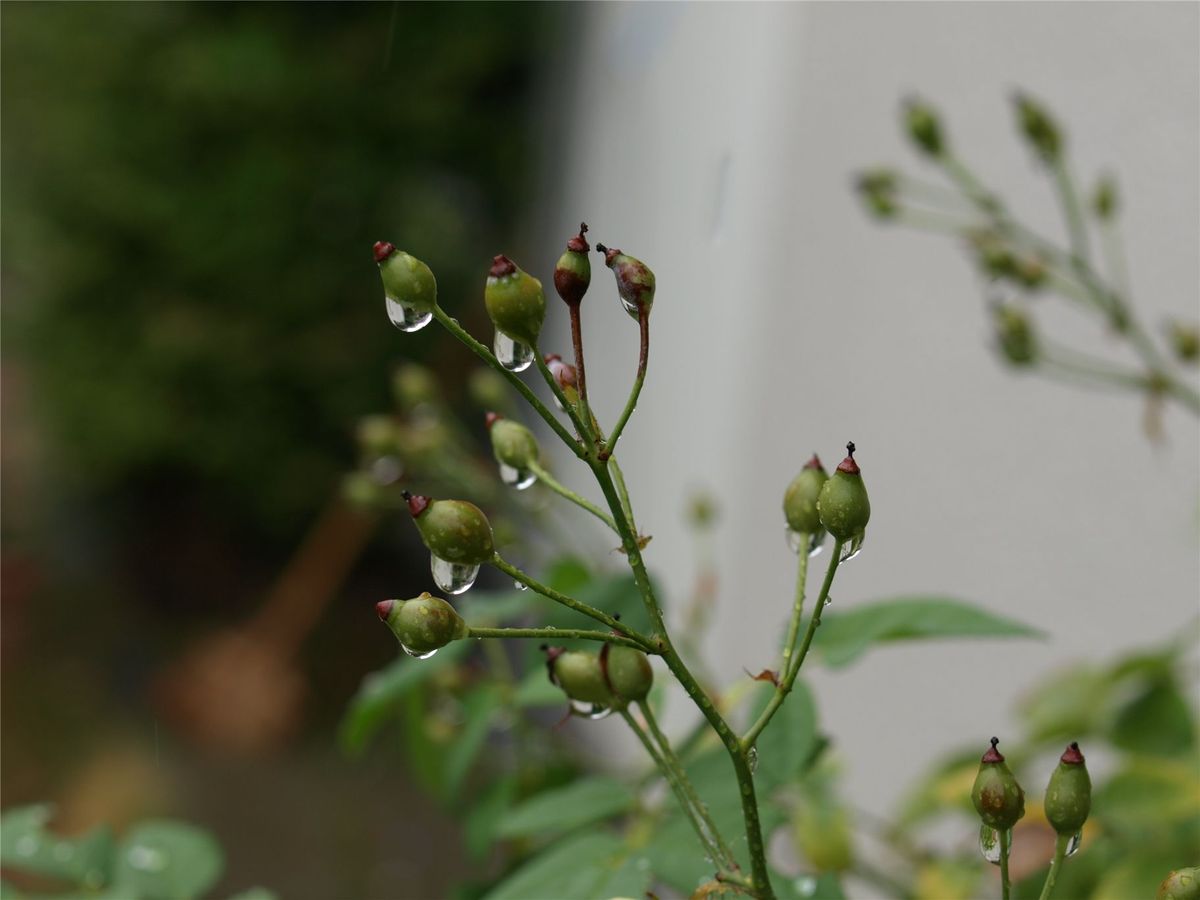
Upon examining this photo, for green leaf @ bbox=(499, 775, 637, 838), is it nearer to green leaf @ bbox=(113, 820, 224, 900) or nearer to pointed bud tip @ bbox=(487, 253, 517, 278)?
green leaf @ bbox=(113, 820, 224, 900)

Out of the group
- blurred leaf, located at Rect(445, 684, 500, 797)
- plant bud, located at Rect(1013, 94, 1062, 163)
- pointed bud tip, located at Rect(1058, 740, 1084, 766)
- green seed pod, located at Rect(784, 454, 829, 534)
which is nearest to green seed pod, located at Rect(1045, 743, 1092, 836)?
pointed bud tip, located at Rect(1058, 740, 1084, 766)

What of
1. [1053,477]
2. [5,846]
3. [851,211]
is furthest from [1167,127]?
[5,846]

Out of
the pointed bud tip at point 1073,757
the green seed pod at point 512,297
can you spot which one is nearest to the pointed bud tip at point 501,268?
the green seed pod at point 512,297

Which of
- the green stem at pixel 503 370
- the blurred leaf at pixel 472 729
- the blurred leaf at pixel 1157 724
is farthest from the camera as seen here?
the blurred leaf at pixel 1157 724

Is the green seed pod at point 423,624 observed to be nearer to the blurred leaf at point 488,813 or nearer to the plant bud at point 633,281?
the plant bud at point 633,281

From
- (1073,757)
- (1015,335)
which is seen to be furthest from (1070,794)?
(1015,335)

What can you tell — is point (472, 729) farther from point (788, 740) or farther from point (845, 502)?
point (845, 502)

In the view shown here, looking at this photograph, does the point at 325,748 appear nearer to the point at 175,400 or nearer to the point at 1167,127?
the point at 175,400
